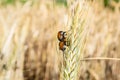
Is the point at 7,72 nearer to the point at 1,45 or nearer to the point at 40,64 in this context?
the point at 1,45

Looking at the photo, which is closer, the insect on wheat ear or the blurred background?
the insect on wheat ear

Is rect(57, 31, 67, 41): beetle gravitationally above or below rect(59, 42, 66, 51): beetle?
above

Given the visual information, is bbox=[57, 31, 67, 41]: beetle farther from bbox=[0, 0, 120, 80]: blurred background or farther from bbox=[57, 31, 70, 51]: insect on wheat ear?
bbox=[0, 0, 120, 80]: blurred background

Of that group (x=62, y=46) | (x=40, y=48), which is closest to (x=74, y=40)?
(x=62, y=46)

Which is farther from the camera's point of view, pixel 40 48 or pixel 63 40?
pixel 40 48

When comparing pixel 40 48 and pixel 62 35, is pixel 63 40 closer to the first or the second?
pixel 62 35

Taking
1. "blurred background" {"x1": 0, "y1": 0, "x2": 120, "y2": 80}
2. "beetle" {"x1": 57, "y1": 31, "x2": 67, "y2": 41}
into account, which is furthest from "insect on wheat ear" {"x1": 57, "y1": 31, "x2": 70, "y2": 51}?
"blurred background" {"x1": 0, "y1": 0, "x2": 120, "y2": 80}

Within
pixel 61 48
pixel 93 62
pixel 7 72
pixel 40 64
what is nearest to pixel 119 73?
pixel 93 62
